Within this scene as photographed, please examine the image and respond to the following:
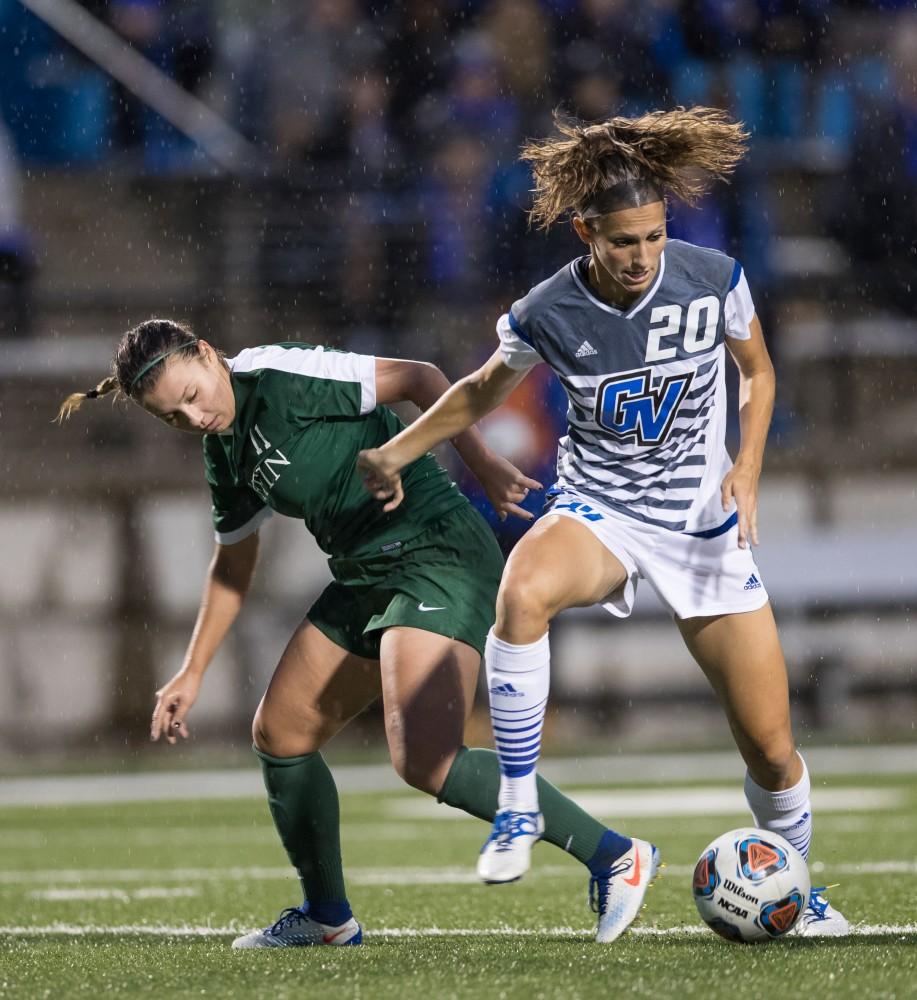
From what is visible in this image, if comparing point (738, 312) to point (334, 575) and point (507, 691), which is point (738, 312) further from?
point (334, 575)

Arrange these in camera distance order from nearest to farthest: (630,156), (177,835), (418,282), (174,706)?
1. (630,156)
2. (174,706)
3. (177,835)
4. (418,282)

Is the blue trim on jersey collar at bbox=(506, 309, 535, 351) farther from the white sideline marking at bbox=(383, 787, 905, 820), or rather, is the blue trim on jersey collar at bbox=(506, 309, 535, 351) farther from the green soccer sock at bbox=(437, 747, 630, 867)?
the white sideline marking at bbox=(383, 787, 905, 820)

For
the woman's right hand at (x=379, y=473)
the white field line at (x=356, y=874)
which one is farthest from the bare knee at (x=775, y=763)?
the white field line at (x=356, y=874)

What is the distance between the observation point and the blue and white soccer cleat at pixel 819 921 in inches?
177

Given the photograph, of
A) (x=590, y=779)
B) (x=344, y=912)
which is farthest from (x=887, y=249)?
(x=344, y=912)

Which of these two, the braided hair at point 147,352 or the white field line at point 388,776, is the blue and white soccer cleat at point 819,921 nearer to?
the braided hair at point 147,352

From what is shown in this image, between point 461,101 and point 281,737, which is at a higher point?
point 461,101

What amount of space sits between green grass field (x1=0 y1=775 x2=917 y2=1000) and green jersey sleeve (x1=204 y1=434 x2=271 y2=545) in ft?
3.61

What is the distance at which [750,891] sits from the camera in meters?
4.20

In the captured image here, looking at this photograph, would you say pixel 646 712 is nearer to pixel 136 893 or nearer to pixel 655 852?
pixel 136 893

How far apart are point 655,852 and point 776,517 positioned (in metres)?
8.67

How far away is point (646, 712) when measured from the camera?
13.0 metres

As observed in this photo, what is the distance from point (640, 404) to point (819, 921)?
1.42 meters

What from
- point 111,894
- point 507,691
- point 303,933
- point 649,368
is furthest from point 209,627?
point 111,894
